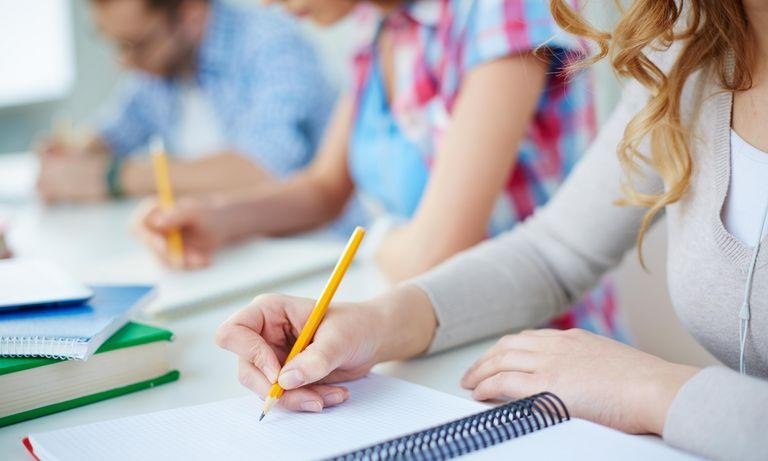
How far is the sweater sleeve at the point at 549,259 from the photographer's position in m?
0.87

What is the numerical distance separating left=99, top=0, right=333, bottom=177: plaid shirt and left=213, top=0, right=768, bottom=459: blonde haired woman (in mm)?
1156

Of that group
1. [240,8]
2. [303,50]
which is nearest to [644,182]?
[303,50]

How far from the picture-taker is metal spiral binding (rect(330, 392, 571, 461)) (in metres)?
0.55

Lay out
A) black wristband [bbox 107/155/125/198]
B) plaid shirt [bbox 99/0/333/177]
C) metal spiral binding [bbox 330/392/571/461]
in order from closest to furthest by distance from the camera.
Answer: metal spiral binding [bbox 330/392/571/461] → black wristband [bbox 107/155/125/198] → plaid shirt [bbox 99/0/333/177]

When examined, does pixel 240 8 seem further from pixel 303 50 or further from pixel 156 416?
pixel 156 416

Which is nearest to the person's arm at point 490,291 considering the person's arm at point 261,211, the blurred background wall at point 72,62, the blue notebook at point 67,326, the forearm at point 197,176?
the blue notebook at point 67,326

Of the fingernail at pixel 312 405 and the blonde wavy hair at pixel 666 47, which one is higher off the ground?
the blonde wavy hair at pixel 666 47

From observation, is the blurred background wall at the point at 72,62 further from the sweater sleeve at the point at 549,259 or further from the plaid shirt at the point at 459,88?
the sweater sleeve at the point at 549,259

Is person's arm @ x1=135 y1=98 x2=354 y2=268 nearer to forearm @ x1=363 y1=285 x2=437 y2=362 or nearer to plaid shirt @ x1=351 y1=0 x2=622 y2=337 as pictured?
plaid shirt @ x1=351 y1=0 x2=622 y2=337

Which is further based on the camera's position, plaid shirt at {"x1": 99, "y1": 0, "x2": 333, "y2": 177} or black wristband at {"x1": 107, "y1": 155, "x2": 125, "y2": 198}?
plaid shirt at {"x1": 99, "y1": 0, "x2": 333, "y2": 177}

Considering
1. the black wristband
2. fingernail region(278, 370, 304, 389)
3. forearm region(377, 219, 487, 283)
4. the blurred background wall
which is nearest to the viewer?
fingernail region(278, 370, 304, 389)

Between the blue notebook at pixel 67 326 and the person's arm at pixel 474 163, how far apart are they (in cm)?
35

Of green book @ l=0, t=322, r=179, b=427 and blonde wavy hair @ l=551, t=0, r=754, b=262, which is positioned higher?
blonde wavy hair @ l=551, t=0, r=754, b=262

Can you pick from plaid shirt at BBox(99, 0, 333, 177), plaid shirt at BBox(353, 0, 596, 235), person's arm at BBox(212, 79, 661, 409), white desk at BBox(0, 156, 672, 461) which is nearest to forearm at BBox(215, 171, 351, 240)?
white desk at BBox(0, 156, 672, 461)
